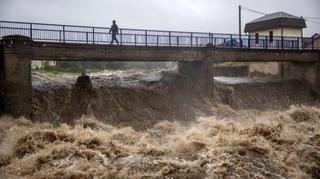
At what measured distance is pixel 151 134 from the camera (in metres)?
20.3

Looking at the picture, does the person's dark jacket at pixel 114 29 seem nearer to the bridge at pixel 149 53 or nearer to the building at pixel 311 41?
the bridge at pixel 149 53

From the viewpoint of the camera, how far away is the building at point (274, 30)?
1435 inches

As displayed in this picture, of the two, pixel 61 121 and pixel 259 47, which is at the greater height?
pixel 259 47

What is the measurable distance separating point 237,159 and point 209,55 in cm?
1431

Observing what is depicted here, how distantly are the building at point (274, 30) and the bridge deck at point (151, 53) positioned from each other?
4.06 m

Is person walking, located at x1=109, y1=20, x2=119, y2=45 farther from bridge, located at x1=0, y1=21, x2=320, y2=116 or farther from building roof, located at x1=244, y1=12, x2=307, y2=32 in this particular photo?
building roof, located at x1=244, y1=12, x2=307, y2=32

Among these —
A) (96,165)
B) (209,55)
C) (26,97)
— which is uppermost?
(209,55)

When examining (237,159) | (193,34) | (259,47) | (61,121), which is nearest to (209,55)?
(193,34)

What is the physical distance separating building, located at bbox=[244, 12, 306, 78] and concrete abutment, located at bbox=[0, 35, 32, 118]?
72.0 feet

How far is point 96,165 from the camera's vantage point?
44.4 ft

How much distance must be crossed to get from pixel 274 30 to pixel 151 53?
18.5 metres

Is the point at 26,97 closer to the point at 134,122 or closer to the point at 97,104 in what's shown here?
the point at 97,104

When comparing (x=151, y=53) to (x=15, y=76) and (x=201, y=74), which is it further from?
(x=15, y=76)

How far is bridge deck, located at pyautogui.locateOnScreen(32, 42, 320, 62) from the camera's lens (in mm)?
21666
